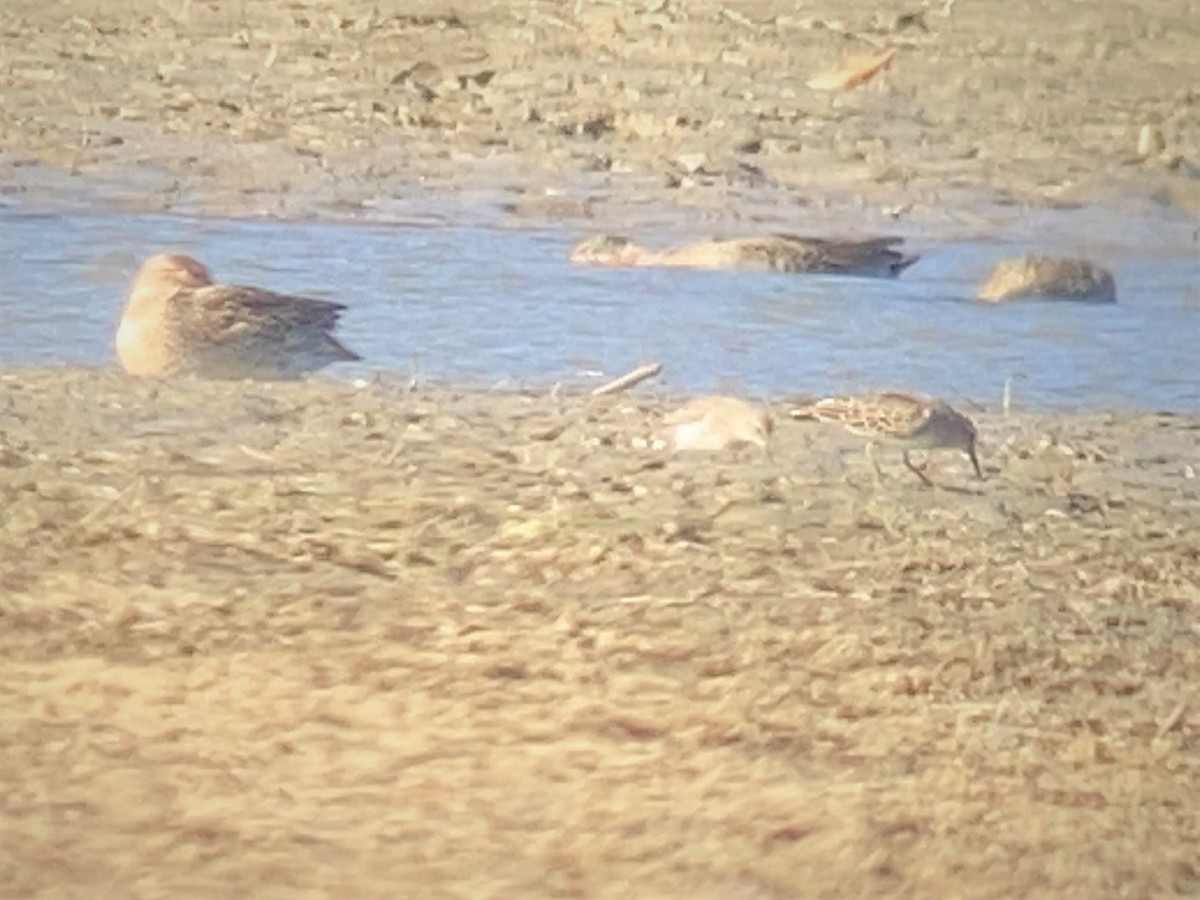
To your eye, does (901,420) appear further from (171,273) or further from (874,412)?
(171,273)

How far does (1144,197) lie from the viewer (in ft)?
8.09

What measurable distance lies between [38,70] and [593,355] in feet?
2.00

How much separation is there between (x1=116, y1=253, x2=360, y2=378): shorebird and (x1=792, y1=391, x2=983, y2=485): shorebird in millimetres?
453

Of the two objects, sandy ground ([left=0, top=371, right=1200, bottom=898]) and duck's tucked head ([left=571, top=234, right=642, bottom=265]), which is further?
duck's tucked head ([left=571, top=234, right=642, bottom=265])

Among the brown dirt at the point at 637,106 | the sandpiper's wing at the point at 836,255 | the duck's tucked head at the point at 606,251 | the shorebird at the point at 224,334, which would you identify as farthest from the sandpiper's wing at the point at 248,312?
the sandpiper's wing at the point at 836,255

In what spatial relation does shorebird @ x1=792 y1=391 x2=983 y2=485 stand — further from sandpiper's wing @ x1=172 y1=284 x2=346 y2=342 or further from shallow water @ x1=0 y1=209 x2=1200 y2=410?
sandpiper's wing @ x1=172 y1=284 x2=346 y2=342

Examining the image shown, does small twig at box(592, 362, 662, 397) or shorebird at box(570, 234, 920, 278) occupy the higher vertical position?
shorebird at box(570, 234, 920, 278)

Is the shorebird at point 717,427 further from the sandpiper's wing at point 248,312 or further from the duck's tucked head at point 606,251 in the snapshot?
the sandpiper's wing at point 248,312

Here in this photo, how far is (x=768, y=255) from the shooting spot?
7.93 feet

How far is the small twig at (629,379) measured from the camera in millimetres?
2354

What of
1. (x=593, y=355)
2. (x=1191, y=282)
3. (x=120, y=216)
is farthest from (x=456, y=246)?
(x=1191, y=282)

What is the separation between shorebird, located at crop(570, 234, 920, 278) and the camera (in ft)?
7.91

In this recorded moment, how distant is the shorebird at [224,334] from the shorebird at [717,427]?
31cm

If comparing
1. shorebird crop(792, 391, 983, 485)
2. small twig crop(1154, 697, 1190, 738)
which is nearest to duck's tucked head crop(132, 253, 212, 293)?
shorebird crop(792, 391, 983, 485)
